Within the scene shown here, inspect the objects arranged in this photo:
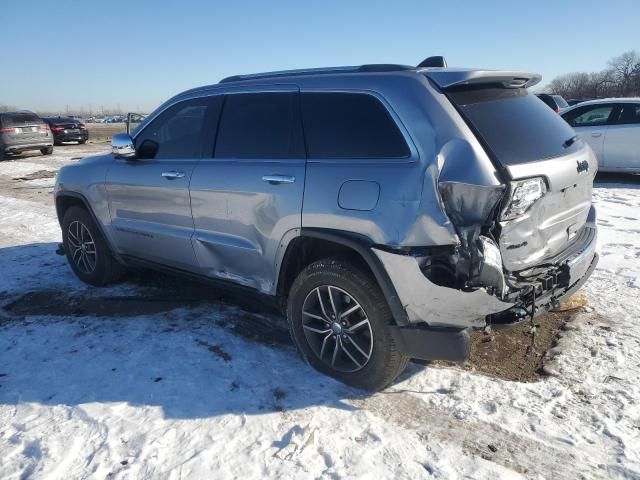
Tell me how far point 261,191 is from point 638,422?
8.33 feet

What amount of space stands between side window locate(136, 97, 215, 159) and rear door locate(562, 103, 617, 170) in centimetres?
889

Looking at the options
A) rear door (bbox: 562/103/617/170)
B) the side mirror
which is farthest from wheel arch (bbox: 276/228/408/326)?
rear door (bbox: 562/103/617/170)

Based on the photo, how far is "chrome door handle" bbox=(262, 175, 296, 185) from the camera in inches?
126

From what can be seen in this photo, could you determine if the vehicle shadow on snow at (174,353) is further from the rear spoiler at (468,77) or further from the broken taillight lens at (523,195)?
the rear spoiler at (468,77)

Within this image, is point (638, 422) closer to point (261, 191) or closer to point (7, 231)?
point (261, 191)

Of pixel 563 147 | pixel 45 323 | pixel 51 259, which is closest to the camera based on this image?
pixel 563 147

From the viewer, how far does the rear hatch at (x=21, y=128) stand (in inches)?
704

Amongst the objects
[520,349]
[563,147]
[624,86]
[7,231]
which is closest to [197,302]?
[520,349]

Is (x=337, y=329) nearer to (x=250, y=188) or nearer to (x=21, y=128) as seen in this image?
(x=250, y=188)

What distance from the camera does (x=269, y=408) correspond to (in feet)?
9.69

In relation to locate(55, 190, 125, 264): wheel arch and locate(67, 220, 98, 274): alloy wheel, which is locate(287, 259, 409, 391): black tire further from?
locate(67, 220, 98, 274): alloy wheel

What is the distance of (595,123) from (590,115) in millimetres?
224

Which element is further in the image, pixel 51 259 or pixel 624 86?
pixel 624 86

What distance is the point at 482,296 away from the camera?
263cm
